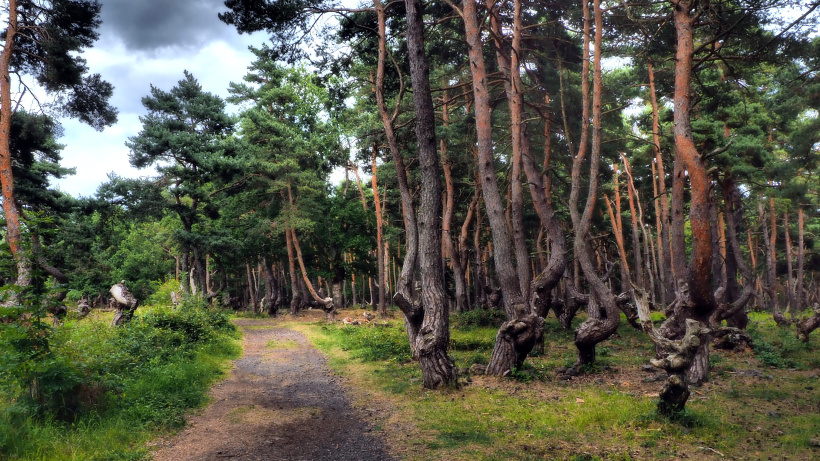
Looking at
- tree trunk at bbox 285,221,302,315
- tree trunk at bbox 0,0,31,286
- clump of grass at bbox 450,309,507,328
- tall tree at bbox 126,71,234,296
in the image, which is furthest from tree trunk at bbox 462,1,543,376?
tree trunk at bbox 285,221,302,315

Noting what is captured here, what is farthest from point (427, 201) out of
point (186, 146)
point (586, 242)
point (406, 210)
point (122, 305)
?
point (186, 146)

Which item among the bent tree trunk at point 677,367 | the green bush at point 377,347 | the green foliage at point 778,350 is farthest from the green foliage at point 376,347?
the green foliage at point 778,350

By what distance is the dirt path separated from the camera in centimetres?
594

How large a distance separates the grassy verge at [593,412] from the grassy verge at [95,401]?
3345mm

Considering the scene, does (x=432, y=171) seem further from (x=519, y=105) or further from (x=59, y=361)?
(x=59, y=361)

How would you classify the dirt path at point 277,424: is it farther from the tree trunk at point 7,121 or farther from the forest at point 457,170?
the tree trunk at point 7,121

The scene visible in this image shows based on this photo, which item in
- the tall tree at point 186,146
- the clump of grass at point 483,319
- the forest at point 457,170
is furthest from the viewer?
the tall tree at point 186,146

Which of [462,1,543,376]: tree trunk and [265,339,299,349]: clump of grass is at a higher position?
[462,1,543,376]: tree trunk

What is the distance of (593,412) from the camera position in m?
6.85

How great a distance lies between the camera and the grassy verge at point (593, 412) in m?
5.58

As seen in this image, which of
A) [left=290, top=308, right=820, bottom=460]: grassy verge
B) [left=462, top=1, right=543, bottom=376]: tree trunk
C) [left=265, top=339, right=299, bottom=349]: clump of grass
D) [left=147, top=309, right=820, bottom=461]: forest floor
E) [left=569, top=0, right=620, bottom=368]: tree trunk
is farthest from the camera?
Result: [left=265, top=339, right=299, bottom=349]: clump of grass

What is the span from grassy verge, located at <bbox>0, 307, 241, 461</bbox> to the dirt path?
0.46 metres

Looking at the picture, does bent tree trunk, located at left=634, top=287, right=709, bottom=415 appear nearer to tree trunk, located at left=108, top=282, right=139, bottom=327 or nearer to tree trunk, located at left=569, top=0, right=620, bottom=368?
tree trunk, located at left=569, top=0, right=620, bottom=368

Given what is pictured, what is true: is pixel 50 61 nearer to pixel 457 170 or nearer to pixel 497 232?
pixel 497 232
